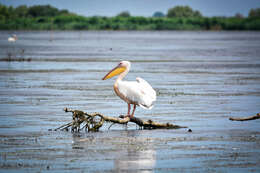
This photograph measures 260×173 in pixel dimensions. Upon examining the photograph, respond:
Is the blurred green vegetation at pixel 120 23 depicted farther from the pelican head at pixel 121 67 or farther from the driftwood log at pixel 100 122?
the driftwood log at pixel 100 122

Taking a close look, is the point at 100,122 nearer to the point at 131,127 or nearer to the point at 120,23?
the point at 131,127

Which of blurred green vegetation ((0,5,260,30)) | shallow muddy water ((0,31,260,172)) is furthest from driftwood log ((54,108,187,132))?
blurred green vegetation ((0,5,260,30))

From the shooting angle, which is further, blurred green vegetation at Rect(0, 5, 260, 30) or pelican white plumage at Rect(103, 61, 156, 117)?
blurred green vegetation at Rect(0, 5, 260, 30)

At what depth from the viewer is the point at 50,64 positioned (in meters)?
27.8

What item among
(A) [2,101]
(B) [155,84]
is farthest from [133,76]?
(A) [2,101]

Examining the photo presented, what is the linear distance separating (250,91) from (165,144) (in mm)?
8093

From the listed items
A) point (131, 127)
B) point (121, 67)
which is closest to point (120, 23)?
point (121, 67)

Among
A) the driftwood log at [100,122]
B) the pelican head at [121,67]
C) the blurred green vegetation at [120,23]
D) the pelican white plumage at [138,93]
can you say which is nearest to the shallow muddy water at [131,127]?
the driftwood log at [100,122]

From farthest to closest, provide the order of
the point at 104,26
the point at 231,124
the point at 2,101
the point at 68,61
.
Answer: the point at 104,26 → the point at 68,61 → the point at 2,101 → the point at 231,124

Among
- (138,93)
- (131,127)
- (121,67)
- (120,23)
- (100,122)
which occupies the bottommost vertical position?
(120,23)

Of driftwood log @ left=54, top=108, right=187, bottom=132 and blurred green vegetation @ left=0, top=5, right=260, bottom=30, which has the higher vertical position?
driftwood log @ left=54, top=108, right=187, bottom=132

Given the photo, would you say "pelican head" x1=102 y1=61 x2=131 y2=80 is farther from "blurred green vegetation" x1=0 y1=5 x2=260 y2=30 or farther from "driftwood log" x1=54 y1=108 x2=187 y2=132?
"blurred green vegetation" x1=0 y1=5 x2=260 y2=30

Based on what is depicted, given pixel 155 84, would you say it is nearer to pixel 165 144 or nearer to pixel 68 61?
pixel 165 144

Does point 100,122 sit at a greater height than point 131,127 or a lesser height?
greater
